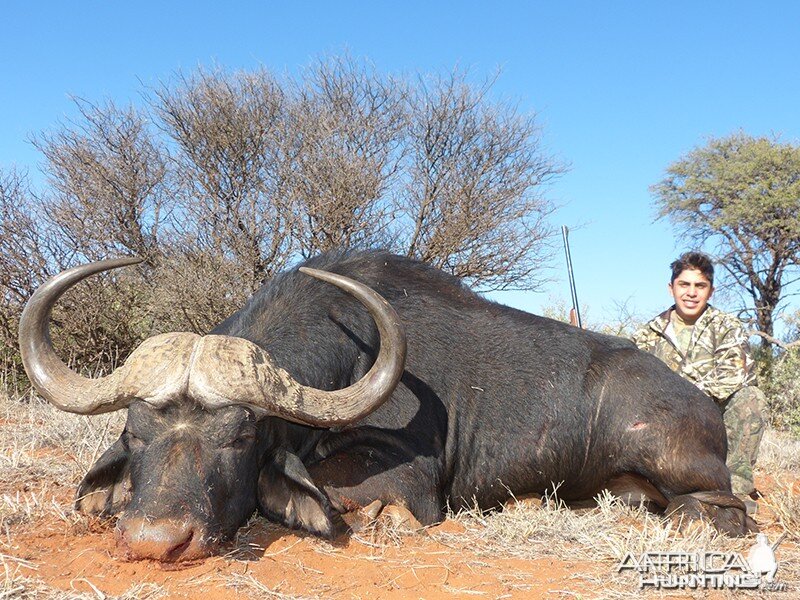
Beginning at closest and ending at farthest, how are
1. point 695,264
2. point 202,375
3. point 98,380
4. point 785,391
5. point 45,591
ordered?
point 45,591 → point 202,375 → point 98,380 → point 695,264 → point 785,391

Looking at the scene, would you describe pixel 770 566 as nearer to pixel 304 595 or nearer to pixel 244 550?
pixel 304 595

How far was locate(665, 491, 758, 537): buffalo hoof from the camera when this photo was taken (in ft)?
14.7

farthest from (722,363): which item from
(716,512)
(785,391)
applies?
(785,391)

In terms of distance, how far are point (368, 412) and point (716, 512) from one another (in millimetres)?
2230

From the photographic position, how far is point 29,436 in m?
6.13

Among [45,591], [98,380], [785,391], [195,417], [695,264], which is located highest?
[695,264]

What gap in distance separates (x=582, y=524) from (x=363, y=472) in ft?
4.04

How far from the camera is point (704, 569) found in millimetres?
3494

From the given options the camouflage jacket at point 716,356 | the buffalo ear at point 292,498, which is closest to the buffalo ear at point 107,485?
the buffalo ear at point 292,498

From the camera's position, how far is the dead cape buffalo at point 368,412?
11.3ft

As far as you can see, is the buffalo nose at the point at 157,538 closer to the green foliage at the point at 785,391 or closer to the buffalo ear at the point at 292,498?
the buffalo ear at the point at 292,498

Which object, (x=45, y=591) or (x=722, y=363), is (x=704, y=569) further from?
(x=722, y=363)

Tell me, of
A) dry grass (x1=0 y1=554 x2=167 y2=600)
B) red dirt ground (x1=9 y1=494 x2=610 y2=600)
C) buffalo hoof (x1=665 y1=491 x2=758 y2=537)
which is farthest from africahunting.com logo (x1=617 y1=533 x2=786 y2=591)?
dry grass (x1=0 y1=554 x2=167 y2=600)

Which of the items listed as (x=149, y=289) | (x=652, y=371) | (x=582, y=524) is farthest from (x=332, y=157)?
(x=582, y=524)
